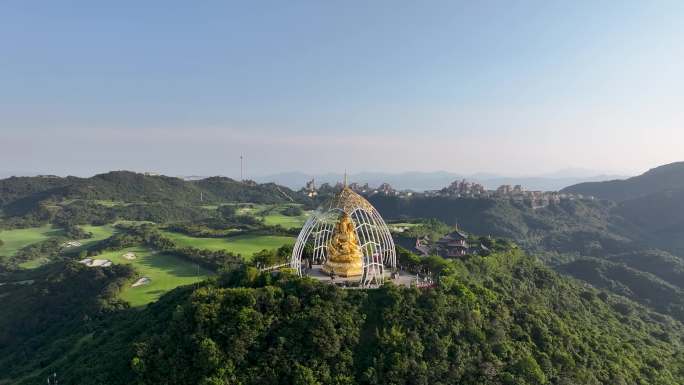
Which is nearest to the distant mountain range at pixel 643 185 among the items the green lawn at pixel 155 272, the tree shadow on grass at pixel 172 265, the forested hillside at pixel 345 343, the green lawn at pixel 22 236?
the forested hillside at pixel 345 343

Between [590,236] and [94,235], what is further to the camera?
[590,236]

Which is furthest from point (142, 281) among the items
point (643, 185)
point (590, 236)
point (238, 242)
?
point (643, 185)

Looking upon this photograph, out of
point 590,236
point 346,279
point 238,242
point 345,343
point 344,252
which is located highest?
point 344,252

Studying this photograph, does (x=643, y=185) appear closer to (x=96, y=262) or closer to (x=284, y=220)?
(x=284, y=220)

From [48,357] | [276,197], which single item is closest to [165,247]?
[48,357]

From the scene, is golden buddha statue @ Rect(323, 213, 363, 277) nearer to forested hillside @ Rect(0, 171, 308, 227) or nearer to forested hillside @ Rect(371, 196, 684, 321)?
forested hillside @ Rect(371, 196, 684, 321)

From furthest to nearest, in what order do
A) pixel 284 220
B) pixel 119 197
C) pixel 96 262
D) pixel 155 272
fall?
1. pixel 119 197
2. pixel 284 220
3. pixel 96 262
4. pixel 155 272

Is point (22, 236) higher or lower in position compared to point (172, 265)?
higher
